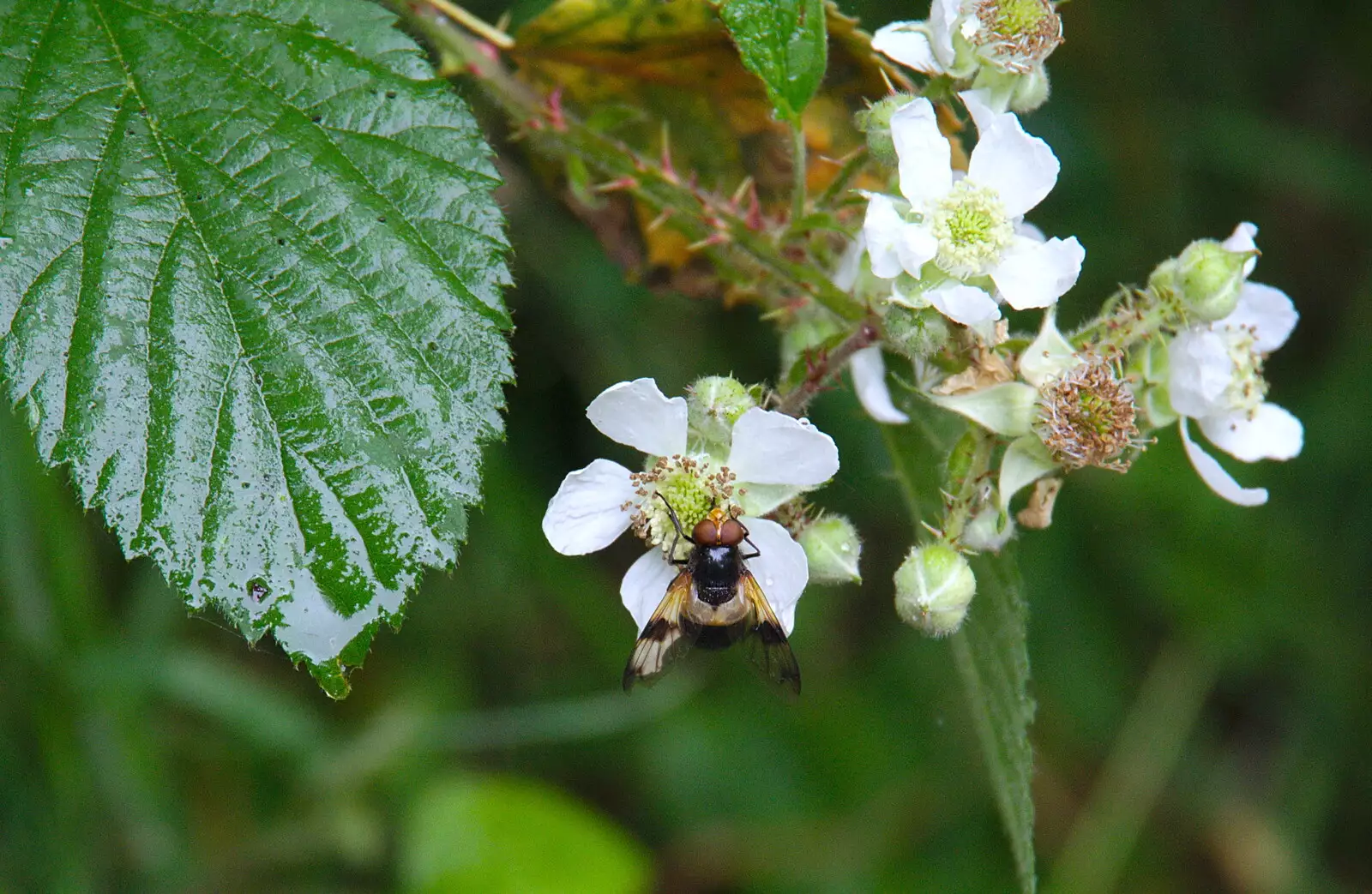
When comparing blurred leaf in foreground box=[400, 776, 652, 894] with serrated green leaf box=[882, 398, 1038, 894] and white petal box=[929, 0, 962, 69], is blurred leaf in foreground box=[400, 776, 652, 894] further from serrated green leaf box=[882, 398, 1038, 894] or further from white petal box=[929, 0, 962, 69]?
white petal box=[929, 0, 962, 69]

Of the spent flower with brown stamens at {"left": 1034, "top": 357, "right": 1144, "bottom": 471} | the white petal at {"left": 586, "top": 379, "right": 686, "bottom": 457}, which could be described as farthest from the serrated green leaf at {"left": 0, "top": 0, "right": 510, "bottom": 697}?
the spent flower with brown stamens at {"left": 1034, "top": 357, "right": 1144, "bottom": 471}

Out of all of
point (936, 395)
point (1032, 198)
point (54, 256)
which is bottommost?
point (936, 395)

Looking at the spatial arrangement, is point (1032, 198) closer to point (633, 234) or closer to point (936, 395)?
point (936, 395)

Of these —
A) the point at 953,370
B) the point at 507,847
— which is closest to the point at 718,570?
the point at 953,370

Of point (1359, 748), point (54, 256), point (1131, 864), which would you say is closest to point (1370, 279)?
point (1359, 748)

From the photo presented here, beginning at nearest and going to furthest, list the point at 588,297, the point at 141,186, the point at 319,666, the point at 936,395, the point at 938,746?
the point at 319,666, the point at 141,186, the point at 936,395, the point at 588,297, the point at 938,746

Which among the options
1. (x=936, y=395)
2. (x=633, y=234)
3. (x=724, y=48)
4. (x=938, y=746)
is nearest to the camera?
(x=936, y=395)
